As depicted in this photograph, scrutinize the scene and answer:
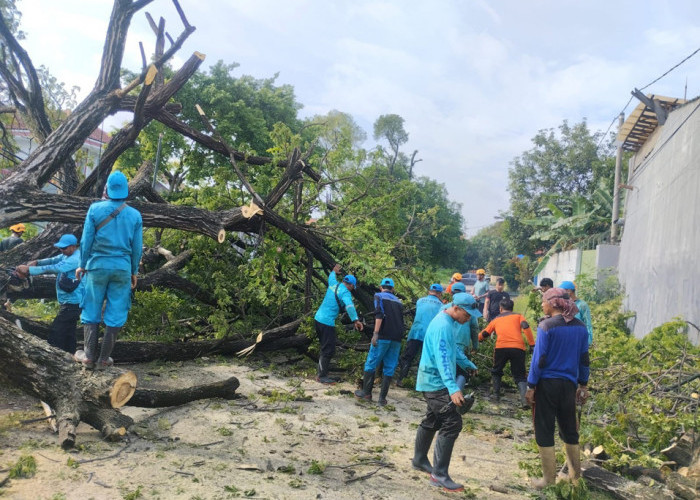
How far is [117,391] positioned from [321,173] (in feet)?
19.3

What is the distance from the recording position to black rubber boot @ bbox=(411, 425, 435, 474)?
16.1ft

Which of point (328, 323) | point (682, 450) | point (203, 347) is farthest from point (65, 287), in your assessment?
point (682, 450)

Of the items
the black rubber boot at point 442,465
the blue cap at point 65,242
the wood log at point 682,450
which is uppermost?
the blue cap at point 65,242

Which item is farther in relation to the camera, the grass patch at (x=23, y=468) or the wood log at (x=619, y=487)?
the wood log at (x=619, y=487)

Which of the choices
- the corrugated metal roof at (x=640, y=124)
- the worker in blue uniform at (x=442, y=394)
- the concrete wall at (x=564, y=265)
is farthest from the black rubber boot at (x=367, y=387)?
the concrete wall at (x=564, y=265)

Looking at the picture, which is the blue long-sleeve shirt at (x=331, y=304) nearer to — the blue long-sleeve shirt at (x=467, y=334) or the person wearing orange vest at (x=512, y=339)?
the blue long-sleeve shirt at (x=467, y=334)

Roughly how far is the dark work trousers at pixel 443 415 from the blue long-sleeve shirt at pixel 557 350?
677mm

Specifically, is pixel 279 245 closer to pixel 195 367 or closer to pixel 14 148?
pixel 195 367

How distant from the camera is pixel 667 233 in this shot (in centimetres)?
1148

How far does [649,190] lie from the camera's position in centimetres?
1486

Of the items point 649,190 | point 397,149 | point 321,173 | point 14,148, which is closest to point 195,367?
point 321,173

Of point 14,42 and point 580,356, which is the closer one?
point 580,356

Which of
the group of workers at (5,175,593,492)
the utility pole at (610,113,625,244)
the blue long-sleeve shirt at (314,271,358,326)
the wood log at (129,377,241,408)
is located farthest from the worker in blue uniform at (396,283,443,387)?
the utility pole at (610,113,625,244)

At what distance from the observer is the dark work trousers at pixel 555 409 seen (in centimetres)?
455
